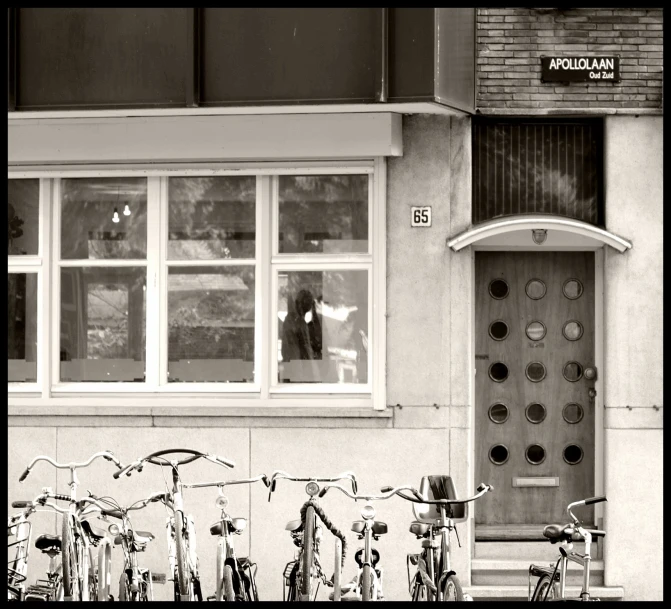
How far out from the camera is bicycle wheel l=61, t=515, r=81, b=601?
7.02 meters

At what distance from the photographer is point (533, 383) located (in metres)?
9.94

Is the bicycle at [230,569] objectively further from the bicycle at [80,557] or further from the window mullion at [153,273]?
the window mullion at [153,273]

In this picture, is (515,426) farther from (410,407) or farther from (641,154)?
(641,154)

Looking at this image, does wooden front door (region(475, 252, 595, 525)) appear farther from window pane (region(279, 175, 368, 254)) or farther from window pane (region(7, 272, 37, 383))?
window pane (region(7, 272, 37, 383))

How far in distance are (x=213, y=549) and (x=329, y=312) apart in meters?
2.37

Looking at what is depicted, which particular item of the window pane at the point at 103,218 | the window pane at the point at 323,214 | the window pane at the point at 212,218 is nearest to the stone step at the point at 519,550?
the window pane at the point at 323,214

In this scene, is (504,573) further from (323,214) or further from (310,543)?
(323,214)

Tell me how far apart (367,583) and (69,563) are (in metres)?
2.02

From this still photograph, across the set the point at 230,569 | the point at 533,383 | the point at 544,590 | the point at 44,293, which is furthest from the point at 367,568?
the point at 44,293

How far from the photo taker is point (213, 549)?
31.4ft

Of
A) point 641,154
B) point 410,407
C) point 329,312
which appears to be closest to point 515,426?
point 410,407

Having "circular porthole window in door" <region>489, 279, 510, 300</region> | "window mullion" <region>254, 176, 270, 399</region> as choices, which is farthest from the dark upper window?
"window mullion" <region>254, 176, 270, 399</region>

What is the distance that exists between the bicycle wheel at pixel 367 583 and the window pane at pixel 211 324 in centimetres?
331

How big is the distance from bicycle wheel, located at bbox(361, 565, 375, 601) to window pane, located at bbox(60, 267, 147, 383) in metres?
3.82
